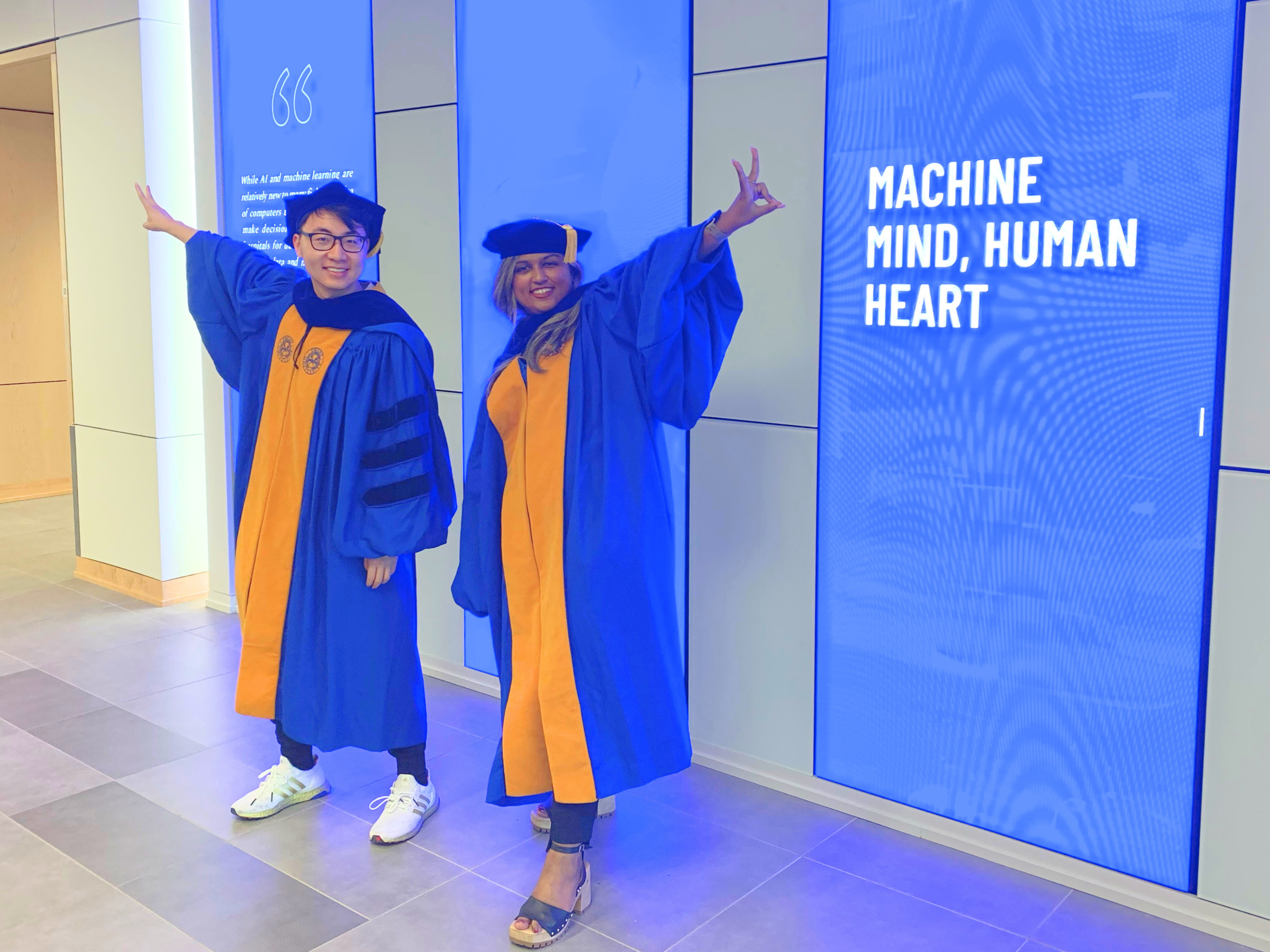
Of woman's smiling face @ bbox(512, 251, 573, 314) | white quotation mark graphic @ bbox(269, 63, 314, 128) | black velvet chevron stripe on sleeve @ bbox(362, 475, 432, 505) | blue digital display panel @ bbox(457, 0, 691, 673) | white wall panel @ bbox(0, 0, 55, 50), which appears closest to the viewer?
woman's smiling face @ bbox(512, 251, 573, 314)

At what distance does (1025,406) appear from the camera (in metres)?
2.79

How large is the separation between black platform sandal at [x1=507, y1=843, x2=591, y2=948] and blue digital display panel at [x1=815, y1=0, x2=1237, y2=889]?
930mm

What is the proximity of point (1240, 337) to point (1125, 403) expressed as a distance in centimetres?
28

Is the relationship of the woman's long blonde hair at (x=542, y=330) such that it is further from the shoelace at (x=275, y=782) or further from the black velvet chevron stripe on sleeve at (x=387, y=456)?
the shoelace at (x=275, y=782)

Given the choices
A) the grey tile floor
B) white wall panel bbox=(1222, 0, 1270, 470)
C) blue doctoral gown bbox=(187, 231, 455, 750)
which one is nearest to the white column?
the grey tile floor

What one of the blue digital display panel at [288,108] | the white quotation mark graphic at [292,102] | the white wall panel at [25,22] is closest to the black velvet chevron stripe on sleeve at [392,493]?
the blue digital display panel at [288,108]

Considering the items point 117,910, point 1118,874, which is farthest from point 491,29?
point 1118,874

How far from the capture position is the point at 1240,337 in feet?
8.06

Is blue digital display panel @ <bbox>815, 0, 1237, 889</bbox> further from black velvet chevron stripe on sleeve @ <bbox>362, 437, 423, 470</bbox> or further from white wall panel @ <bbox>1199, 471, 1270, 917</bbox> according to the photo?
Result: black velvet chevron stripe on sleeve @ <bbox>362, 437, 423, 470</bbox>

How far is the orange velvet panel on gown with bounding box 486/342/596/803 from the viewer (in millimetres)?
2656

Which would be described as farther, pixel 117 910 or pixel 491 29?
pixel 491 29

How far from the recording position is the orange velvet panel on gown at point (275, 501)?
3.02 meters

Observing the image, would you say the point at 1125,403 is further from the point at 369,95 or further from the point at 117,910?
the point at 369,95

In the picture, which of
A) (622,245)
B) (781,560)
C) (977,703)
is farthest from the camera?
(622,245)
